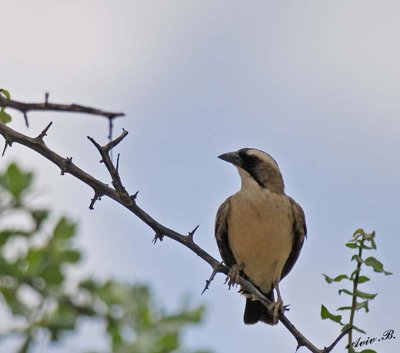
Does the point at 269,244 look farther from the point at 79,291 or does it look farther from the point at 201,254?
the point at 79,291

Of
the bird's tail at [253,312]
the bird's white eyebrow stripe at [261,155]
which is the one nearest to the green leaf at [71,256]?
the bird's tail at [253,312]

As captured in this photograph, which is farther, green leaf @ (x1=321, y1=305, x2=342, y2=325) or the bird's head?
the bird's head

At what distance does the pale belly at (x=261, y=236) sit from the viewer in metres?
8.73

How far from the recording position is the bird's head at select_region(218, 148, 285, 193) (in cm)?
955

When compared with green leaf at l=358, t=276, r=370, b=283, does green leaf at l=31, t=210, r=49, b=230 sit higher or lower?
lower

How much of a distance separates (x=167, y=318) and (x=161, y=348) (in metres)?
0.07

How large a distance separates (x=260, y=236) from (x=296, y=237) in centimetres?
53

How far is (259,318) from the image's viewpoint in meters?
8.82

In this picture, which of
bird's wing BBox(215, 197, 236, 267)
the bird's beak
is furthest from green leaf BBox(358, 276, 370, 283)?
the bird's beak

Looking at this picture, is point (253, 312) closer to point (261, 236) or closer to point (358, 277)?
point (261, 236)

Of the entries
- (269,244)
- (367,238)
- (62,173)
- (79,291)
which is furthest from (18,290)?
(269,244)

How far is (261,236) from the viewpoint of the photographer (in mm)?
8758

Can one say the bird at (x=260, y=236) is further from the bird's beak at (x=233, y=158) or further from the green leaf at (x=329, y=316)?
the green leaf at (x=329, y=316)

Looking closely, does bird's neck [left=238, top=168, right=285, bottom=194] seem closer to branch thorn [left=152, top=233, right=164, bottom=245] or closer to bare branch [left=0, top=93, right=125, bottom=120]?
branch thorn [left=152, top=233, right=164, bottom=245]
